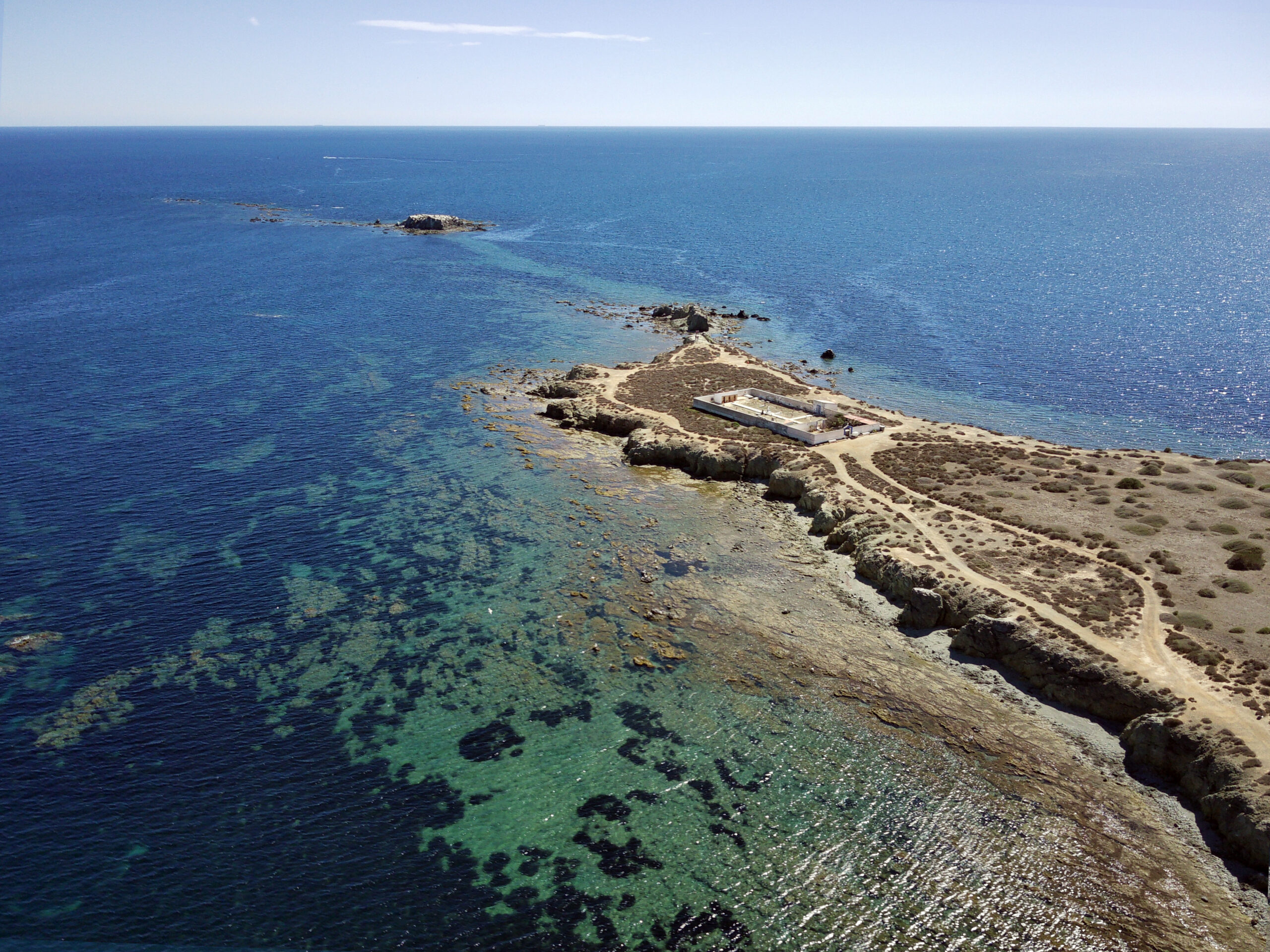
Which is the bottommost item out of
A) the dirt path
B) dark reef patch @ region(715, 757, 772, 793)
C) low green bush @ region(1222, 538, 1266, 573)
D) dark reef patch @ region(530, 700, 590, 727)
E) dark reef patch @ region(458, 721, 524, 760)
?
dark reef patch @ region(715, 757, 772, 793)

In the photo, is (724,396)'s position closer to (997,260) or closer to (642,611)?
(642,611)

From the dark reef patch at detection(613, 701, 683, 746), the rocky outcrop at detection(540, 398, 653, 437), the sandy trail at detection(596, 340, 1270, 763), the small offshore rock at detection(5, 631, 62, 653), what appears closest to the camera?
the sandy trail at detection(596, 340, 1270, 763)

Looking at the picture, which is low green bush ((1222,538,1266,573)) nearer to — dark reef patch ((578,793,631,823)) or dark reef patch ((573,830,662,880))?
dark reef patch ((578,793,631,823))

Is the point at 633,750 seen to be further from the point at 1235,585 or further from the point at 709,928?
the point at 1235,585

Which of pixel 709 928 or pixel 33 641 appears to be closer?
pixel 709 928

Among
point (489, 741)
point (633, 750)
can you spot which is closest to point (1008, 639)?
point (633, 750)

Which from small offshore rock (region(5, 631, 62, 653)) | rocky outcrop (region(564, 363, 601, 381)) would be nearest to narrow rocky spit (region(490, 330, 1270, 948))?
rocky outcrop (region(564, 363, 601, 381))

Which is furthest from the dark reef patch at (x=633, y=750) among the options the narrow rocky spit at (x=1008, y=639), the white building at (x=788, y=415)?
the white building at (x=788, y=415)
